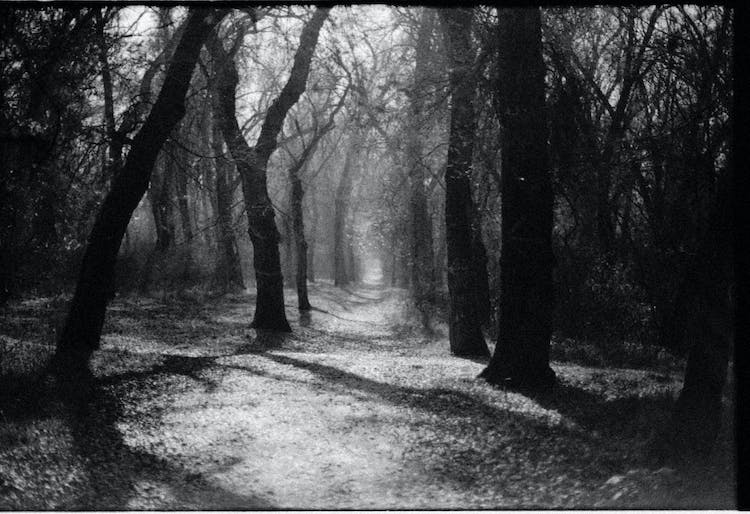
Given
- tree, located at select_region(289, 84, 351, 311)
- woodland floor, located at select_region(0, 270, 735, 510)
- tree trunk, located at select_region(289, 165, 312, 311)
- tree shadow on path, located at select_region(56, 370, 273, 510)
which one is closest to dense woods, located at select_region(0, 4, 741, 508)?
woodland floor, located at select_region(0, 270, 735, 510)

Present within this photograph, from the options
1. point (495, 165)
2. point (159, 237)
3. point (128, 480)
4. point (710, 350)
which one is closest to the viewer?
point (128, 480)

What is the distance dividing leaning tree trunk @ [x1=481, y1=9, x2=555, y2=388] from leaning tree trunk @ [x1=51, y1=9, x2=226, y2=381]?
4.51 metres

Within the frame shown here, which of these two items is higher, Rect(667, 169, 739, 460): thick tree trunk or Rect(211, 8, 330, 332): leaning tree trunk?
Rect(211, 8, 330, 332): leaning tree trunk

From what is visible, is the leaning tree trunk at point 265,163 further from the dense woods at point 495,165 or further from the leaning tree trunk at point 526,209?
the leaning tree trunk at point 526,209

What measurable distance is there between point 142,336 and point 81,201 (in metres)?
3.77

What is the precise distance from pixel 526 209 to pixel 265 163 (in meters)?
8.08

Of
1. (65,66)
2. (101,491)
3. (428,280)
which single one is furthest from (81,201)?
(428,280)

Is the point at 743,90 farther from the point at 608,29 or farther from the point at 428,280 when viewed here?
the point at 428,280

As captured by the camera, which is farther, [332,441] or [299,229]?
[299,229]

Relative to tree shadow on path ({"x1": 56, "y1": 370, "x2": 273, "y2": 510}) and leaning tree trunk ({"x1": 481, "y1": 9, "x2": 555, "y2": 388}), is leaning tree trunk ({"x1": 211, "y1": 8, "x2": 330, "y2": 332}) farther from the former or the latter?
tree shadow on path ({"x1": 56, "y1": 370, "x2": 273, "y2": 510})

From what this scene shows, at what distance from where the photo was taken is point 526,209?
7875 mm

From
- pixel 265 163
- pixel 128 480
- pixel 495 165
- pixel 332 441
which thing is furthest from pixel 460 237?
pixel 128 480

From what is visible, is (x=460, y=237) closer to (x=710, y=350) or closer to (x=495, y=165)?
(x=495, y=165)

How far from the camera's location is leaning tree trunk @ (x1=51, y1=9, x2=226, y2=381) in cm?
870
